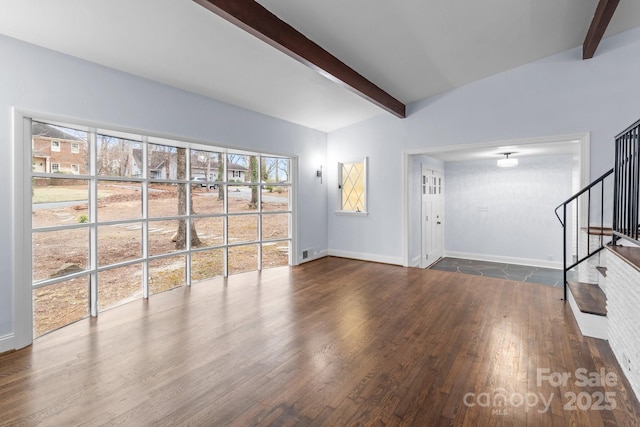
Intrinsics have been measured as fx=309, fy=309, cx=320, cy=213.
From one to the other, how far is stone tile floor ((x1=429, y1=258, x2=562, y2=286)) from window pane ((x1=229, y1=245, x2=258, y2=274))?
3746 millimetres

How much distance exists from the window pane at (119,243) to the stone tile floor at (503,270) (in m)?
5.48

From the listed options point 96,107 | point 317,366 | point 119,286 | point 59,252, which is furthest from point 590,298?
point 59,252

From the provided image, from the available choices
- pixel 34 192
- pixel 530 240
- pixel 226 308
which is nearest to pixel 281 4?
pixel 34 192

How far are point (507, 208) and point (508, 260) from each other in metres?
1.18

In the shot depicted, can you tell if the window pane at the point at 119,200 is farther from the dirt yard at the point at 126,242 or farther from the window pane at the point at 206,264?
the window pane at the point at 206,264

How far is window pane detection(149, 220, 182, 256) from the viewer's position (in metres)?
4.18

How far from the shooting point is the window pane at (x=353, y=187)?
629 centimetres

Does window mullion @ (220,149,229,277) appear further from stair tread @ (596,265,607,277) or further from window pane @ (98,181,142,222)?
stair tread @ (596,265,607,277)

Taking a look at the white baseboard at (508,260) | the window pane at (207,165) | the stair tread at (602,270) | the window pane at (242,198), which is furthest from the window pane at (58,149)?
the white baseboard at (508,260)

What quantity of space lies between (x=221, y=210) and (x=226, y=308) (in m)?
1.74

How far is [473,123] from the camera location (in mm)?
4957

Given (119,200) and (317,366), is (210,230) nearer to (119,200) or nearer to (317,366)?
(119,200)

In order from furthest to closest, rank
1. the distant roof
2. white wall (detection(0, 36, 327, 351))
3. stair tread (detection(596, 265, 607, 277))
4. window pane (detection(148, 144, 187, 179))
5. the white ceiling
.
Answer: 1. window pane (detection(148, 144, 187, 179))
2. stair tread (detection(596, 265, 607, 277))
3. the distant roof
4. white wall (detection(0, 36, 327, 351))
5. the white ceiling

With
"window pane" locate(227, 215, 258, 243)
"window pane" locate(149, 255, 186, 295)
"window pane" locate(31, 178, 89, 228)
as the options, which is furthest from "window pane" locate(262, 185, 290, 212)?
"window pane" locate(31, 178, 89, 228)
